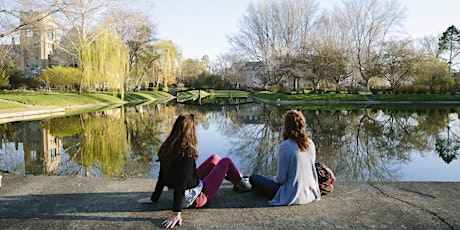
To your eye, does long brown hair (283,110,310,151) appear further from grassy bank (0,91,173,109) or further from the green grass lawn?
the green grass lawn

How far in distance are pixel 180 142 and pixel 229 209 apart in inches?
49.2

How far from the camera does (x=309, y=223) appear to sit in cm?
369

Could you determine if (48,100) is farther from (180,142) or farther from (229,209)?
(180,142)

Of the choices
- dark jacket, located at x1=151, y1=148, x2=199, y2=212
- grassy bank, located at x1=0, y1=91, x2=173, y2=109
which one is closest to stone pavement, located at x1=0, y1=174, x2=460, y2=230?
dark jacket, located at x1=151, y1=148, x2=199, y2=212

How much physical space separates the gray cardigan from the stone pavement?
135mm

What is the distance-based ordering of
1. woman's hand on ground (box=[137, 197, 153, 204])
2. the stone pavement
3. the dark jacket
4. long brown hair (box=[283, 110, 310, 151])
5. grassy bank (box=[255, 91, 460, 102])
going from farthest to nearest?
grassy bank (box=[255, 91, 460, 102]) → woman's hand on ground (box=[137, 197, 153, 204]) → long brown hair (box=[283, 110, 310, 151]) → the stone pavement → the dark jacket

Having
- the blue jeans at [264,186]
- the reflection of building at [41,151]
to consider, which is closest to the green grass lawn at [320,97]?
the reflection of building at [41,151]

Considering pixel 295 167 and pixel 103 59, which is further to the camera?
pixel 103 59

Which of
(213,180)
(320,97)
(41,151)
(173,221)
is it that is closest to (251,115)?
(41,151)

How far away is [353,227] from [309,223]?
0.47 meters

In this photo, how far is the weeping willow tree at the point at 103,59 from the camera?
96.0ft

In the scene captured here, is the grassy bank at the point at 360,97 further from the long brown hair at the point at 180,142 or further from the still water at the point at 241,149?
the long brown hair at the point at 180,142

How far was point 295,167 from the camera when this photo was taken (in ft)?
12.7

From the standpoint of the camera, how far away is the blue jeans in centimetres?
425
